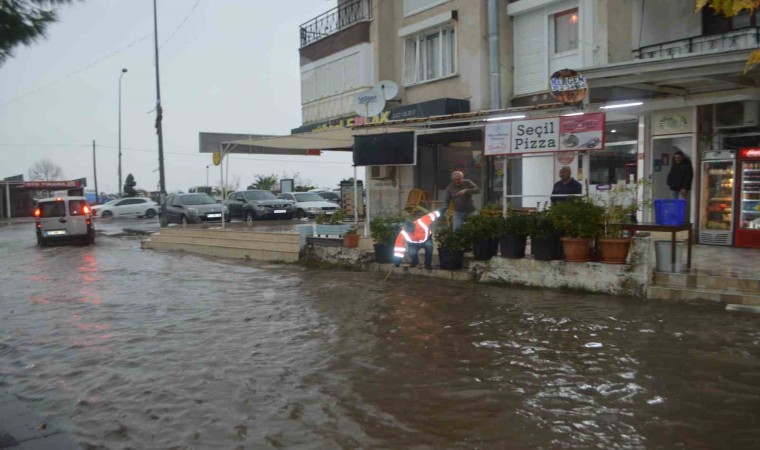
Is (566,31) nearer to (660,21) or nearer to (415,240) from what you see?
(660,21)

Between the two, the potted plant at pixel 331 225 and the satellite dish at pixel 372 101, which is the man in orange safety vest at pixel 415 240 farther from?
the satellite dish at pixel 372 101

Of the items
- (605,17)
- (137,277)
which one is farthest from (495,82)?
(137,277)

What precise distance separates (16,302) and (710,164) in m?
13.4

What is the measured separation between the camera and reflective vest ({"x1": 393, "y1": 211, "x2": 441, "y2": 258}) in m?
11.4

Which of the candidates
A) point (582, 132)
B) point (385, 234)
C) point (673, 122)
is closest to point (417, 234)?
point (385, 234)

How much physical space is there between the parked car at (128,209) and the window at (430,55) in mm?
26019

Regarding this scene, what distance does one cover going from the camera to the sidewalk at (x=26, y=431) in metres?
4.39

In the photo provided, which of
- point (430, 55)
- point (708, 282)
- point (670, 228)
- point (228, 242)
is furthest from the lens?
point (430, 55)

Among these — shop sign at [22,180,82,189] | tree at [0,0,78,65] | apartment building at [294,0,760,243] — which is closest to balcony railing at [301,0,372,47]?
apartment building at [294,0,760,243]

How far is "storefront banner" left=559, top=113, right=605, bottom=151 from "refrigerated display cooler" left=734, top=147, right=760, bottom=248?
416 centimetres

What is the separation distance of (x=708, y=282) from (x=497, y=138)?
404 cm

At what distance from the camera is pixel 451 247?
438 inches

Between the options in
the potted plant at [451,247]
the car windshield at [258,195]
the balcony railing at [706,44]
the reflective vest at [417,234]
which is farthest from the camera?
the car windshield at [258,195]

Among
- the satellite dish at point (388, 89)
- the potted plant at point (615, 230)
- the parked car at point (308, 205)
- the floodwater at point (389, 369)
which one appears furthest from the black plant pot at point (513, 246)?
the parked car at point (308, 205)
